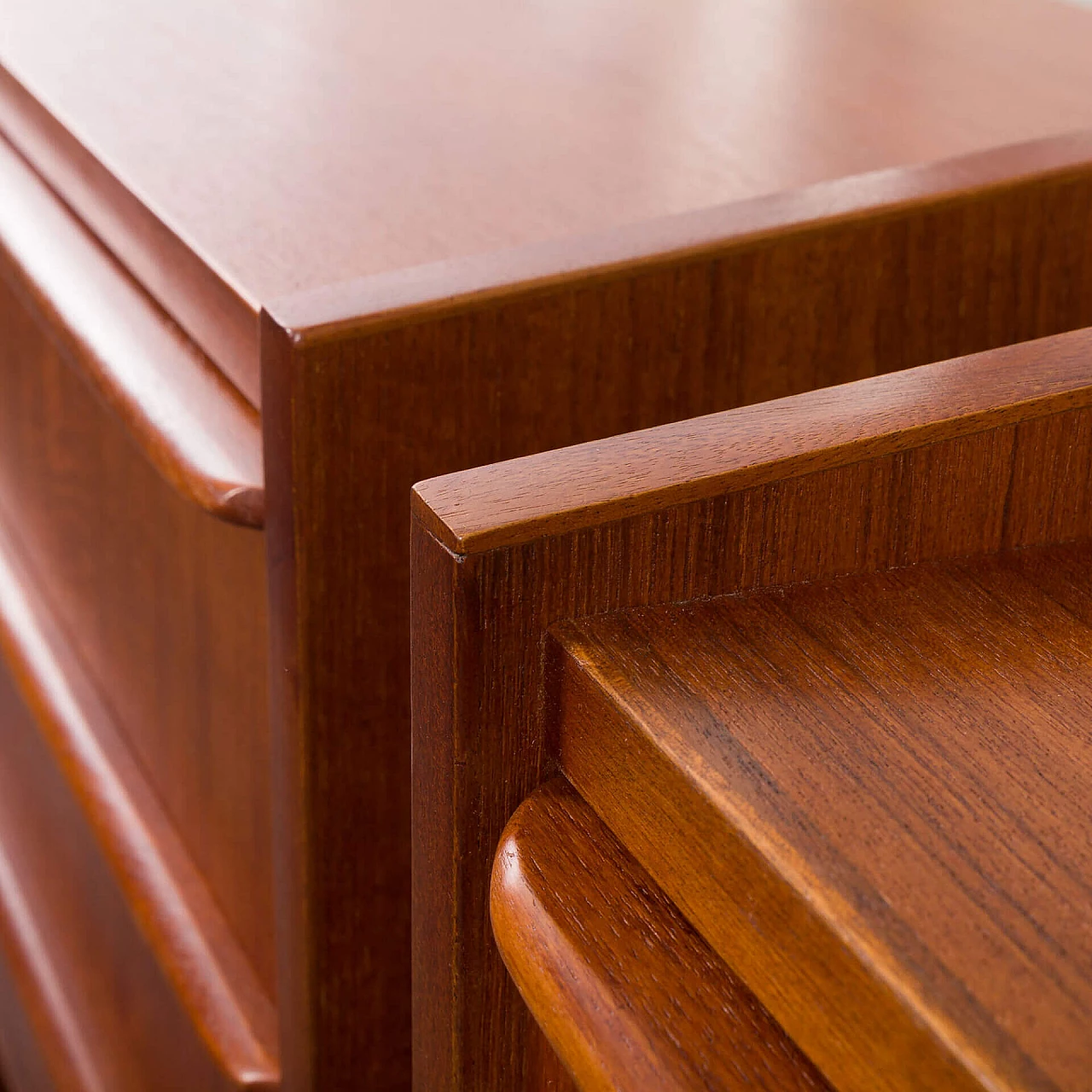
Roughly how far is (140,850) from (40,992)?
9.6 inches

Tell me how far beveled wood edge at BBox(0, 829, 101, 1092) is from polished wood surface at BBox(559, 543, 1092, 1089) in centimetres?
63

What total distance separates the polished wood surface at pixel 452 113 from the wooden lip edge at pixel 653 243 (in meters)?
0.02

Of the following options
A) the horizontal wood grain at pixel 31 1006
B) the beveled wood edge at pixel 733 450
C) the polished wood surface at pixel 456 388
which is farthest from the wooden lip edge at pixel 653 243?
the horizontal wood grain at pixel 31 1006

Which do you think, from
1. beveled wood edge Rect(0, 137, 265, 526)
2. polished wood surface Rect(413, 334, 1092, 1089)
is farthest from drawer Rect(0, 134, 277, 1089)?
polished wood surface Rect(413, 334, 1092, 1089)

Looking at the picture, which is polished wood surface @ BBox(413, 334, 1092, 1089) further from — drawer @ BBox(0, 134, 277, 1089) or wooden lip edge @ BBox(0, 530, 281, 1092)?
wooden lip edge @ BBox(0, 530, 281, 1092)

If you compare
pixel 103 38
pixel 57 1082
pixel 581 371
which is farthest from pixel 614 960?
pixel 57 1082

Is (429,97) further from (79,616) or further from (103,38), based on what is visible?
(79,616)

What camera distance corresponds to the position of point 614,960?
214mm

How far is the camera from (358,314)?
13.3 inches

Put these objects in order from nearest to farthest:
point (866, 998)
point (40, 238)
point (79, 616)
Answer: point (866, 998) → point (40, 238) → point (79, 616)

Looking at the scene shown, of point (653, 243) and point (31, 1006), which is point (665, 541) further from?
point (31, 1006)

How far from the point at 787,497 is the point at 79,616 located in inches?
21.8

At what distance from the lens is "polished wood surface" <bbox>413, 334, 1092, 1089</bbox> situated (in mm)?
231

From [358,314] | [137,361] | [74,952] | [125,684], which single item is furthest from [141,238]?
[74,952]
